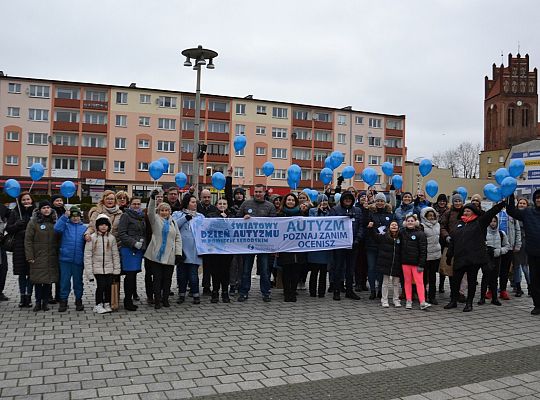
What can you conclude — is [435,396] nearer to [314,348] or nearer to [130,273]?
[314,348]

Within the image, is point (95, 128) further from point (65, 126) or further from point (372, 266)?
point (372, 266)

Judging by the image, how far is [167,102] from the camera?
66625 mm

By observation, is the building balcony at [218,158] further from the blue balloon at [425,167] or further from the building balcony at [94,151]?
the blue balloon at [425,167]

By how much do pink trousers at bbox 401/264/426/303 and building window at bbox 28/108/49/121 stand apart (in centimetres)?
6271

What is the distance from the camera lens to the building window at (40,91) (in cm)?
6205

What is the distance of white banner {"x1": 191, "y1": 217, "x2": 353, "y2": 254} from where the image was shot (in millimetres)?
9617

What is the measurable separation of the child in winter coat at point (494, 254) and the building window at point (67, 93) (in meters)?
62.5

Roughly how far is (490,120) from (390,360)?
11187 cm

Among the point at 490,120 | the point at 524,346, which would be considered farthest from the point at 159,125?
the point at 490,120

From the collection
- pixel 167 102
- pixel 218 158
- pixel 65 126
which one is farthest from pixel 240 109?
pixel 65 126

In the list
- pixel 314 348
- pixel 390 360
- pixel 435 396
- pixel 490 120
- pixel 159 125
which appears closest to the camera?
pixel 435 396

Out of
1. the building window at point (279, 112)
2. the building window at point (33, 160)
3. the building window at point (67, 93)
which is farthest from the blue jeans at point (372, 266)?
the building window at point (279, 112)

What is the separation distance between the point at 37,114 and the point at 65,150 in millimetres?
5468

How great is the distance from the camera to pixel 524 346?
6.75 metres
